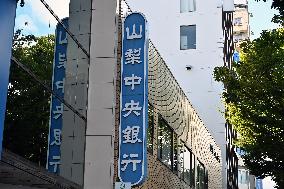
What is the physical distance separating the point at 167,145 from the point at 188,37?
22.9 metres

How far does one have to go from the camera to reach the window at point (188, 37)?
4241 cm

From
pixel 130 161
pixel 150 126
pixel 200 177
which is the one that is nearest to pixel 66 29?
pixel 130 161

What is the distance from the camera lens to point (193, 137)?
26719 millimetres

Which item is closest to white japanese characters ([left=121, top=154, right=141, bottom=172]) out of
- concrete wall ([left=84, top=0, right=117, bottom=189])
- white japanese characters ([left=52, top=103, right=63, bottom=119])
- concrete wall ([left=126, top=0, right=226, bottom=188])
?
concrete wall ([left=84, top=0, right=117, bottom=189])

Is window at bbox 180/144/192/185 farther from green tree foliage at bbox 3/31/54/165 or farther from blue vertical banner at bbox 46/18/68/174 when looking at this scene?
green tree foliage at bbox 3/31/54/165

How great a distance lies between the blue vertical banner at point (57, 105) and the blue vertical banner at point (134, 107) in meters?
1.68

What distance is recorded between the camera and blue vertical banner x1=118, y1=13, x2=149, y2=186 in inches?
522

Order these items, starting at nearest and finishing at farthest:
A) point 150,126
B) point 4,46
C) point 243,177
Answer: point 4,46 → point 150,126 → point 243,177

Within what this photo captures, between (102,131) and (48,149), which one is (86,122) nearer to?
(102,131)

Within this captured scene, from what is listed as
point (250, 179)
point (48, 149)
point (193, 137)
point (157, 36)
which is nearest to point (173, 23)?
point (157, 36)

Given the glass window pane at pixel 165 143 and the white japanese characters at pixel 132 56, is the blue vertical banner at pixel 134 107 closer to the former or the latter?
the white japanese characters at pixel 132 56

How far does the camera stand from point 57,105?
1250cm

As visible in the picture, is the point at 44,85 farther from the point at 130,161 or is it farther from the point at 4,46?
the point at 130,161

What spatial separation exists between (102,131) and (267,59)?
9516mm
